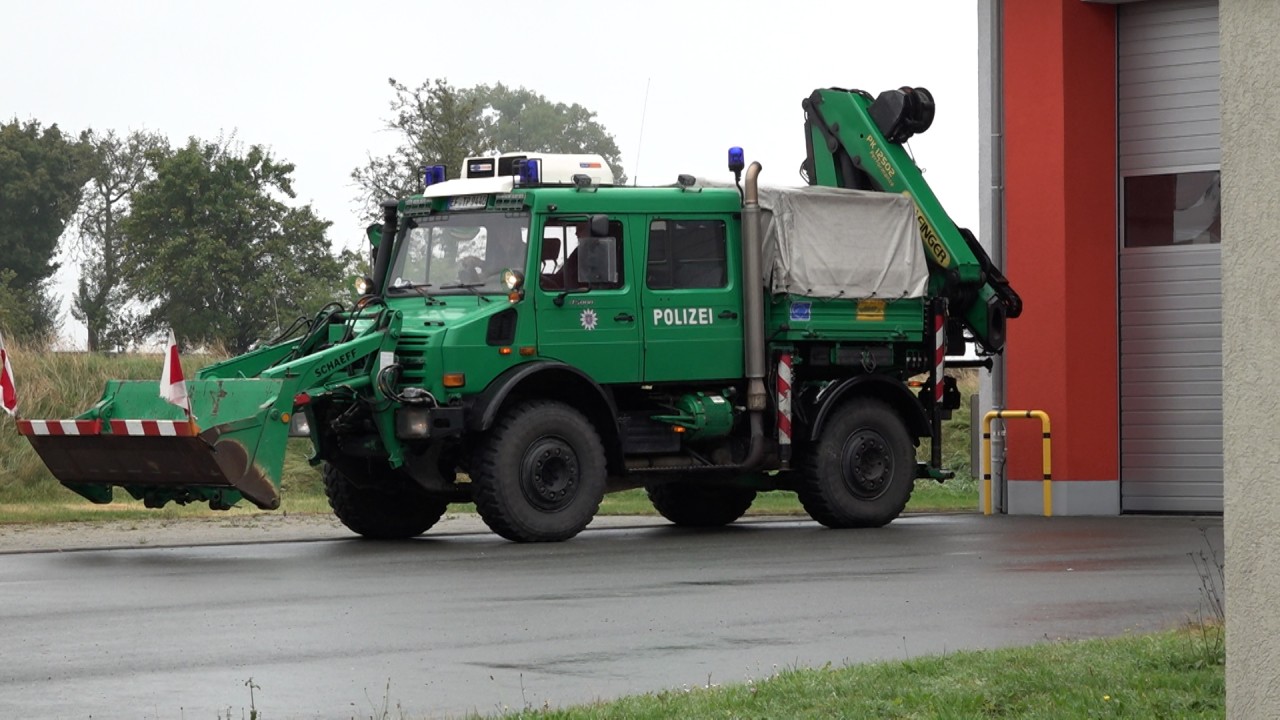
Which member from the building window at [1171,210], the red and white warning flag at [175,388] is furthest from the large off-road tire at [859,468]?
the red and white warning flag at [175,388]

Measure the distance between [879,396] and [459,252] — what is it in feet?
14.8

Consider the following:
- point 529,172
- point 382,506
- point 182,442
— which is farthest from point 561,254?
point 182,442

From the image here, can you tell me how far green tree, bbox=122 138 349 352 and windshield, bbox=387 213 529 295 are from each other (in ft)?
96.0

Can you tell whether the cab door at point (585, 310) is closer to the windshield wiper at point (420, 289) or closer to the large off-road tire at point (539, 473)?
the large off-road tire at point (539, 473)

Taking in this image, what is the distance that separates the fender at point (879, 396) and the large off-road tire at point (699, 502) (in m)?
1.71

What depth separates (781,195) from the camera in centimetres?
1917

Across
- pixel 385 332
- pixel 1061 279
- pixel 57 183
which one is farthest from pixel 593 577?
pixel 57 183

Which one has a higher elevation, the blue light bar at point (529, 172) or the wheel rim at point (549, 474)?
the blue light bar at point (529, 172)

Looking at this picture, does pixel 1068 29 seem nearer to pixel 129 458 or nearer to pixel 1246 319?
pixel 129 458

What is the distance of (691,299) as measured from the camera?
18.6 metres

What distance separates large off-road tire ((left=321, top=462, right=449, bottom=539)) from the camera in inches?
716

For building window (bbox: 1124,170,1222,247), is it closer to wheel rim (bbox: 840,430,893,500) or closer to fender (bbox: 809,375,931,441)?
fender (bbox: 809,375,931,441)

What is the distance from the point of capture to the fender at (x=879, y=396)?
19.2 meters

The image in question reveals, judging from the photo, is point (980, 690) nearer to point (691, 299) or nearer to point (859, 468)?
point (691, 299)
